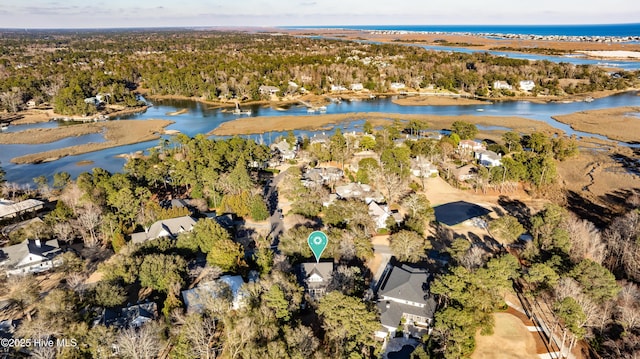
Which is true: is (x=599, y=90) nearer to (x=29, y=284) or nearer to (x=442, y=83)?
(x=442, y=83)

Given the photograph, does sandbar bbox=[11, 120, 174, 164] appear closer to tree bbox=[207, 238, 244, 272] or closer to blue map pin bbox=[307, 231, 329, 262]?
tree bbox=[207, 238, 244, 272]

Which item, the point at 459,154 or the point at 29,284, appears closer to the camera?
the point at 29,284

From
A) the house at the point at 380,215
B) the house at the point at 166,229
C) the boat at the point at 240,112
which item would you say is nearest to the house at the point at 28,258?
the house at the point at 166,229

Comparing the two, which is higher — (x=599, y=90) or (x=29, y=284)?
(x=599, y=90)

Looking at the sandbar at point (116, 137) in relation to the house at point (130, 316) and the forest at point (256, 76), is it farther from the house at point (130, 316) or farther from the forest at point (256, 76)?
the house at point (130, 316)

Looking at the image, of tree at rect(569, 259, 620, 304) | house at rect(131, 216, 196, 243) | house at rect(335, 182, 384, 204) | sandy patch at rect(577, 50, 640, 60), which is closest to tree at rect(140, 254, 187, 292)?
house at rect(131, 216, 196, 243)

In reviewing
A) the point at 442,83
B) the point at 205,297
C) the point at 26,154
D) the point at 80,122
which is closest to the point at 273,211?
the point at 205,297

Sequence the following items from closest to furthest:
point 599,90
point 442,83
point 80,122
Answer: point 80,122 → point 599,90 → point 442,83
